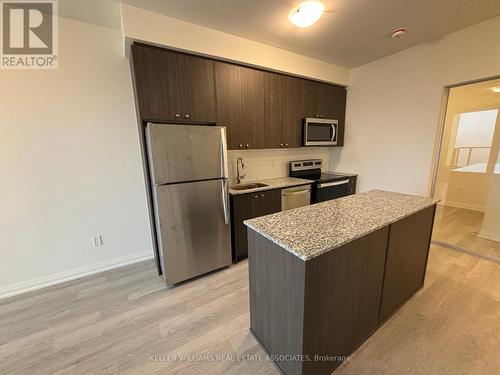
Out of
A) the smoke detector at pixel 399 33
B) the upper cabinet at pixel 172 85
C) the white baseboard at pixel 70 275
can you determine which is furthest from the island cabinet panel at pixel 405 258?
the white baseboard at pixel 70 275

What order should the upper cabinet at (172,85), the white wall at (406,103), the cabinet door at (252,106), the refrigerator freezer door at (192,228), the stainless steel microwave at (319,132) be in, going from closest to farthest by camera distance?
the upper cabinet at (172,85), the refrigerator freezer door at (192,228), the white wall at (406,103), the cabinet door at (252,106), the stainless steel microwave at (319,132)

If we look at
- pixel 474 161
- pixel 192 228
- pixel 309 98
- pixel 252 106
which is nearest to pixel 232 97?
pixel 252 106

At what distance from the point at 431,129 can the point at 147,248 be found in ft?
13.5

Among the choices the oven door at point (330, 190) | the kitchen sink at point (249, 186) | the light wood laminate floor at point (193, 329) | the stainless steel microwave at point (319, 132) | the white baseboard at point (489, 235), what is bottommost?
the light wood laminate floor at point (193, 329)

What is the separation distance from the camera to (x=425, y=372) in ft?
4.26

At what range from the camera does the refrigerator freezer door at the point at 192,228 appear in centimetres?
205

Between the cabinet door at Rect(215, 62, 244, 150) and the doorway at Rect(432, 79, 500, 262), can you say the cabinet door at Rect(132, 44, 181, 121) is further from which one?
the doorway at Rect(432, 79, 500, 262)

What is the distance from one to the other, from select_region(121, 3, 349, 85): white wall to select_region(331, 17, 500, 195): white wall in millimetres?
966

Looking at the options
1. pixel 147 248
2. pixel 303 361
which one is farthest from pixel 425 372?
pixel 147 248

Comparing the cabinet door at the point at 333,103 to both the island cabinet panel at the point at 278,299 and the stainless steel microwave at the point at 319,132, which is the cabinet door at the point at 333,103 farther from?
the island cabinet panel at the point at 278,299

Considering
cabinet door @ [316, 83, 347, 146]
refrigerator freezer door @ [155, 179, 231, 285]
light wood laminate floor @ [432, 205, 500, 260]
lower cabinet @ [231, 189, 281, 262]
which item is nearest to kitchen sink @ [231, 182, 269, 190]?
lower cabinet @ [231, 189, 281, 262]

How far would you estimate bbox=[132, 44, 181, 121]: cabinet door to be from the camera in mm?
1904

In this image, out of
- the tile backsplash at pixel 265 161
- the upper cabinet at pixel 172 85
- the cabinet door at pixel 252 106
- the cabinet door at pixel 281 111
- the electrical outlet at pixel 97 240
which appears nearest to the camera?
the upper cabinet at pixel 172 85

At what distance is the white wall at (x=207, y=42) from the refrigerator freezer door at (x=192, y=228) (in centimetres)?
139
